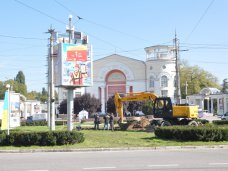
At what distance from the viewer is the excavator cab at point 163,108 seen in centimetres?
3578

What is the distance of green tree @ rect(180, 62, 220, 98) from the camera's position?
124 m

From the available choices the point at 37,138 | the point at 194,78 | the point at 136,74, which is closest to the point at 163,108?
the point at 37,138

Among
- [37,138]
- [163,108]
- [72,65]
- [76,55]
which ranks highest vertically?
[76,55]

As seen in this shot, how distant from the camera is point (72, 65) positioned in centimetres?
3203

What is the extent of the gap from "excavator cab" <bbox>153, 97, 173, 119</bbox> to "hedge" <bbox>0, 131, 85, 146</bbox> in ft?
47.6

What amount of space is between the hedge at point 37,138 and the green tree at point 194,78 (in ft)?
338

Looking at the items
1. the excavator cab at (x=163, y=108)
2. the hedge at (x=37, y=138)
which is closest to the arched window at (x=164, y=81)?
the excavator cab at (x=163, y=108)

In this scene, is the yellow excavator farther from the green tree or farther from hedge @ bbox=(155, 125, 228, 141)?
the green tree

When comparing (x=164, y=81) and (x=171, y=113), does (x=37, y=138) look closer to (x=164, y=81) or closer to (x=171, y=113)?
(x=171, y=113)

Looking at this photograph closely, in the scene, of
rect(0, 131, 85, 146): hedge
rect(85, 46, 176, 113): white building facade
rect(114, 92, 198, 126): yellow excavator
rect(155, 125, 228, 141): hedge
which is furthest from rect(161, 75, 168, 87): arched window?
rect(0, 131, 85, 146): hedge

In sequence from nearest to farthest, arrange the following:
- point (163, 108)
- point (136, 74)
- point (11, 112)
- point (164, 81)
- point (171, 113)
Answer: point (11, 112) < point (171, 113) < point (163, 108) < point (164, 81) < point (136, 74)

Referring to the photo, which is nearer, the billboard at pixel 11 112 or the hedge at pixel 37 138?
the hedge at pixel 37 138

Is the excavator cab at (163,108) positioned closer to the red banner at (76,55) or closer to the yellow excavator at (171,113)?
the yellow excavator at (171,113)

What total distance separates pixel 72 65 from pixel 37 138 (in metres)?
10.3
